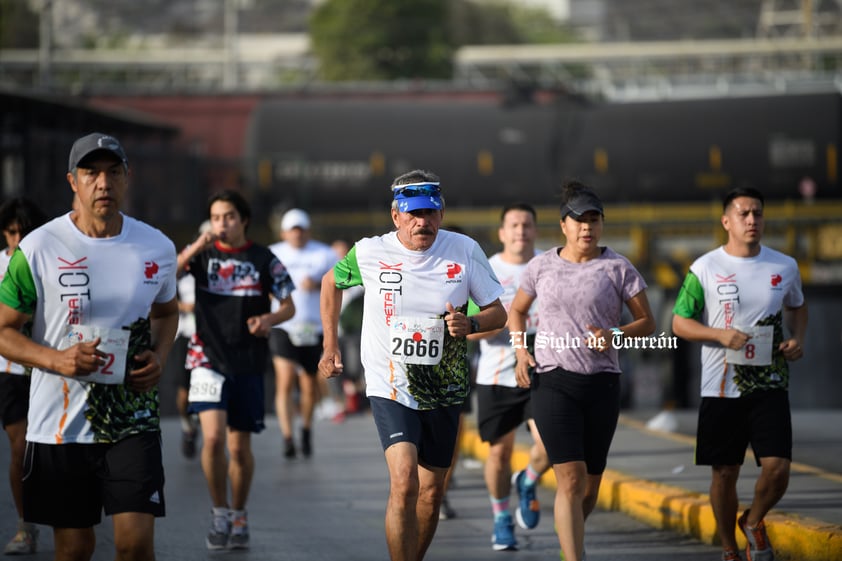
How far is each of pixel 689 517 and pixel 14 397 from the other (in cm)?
416

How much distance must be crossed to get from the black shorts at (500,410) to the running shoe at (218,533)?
1790mm

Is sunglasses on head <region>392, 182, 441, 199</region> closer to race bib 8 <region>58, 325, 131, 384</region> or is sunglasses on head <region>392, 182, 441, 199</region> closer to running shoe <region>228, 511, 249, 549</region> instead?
race bib 8 <region>58, 325, 131, 384</region>

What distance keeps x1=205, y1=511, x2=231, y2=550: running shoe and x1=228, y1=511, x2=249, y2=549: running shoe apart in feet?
0.14

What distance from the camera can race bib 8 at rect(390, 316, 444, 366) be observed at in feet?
20.5

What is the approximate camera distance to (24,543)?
7.61 metres

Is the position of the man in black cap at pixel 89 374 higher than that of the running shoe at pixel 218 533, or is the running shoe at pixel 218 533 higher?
the man in black cap at pixel 89 374

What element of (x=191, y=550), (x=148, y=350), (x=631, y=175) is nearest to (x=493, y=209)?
(x=631, y=175)

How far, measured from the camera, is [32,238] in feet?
17.0

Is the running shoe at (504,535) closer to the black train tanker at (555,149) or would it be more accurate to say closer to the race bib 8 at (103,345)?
the race bib 8 at (103,345)

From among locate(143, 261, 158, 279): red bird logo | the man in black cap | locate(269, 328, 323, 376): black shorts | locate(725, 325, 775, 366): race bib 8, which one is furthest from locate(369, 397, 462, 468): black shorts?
locate(269, 328, 323, 376): black shorts

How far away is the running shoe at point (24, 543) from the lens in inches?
299

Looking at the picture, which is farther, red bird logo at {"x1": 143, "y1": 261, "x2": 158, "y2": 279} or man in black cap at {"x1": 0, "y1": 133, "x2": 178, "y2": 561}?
red bird logo at {"x1": 143, "y1": 261, "x2": 158, "y2": 279}

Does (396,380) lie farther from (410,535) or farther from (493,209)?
(493,209)

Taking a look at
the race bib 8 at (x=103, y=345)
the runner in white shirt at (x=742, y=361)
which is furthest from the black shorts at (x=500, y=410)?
the race bib 8 at (x=103, y=345)
